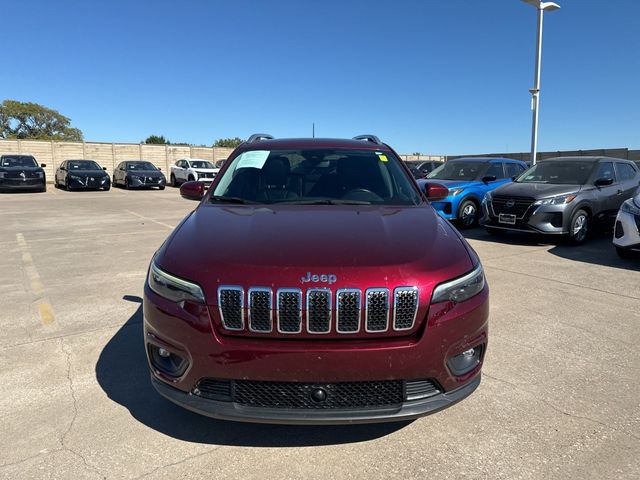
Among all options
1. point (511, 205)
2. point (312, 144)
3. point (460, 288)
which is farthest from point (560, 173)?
point (460, 288)

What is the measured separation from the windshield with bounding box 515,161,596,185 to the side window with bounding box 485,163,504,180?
1730 millimetres

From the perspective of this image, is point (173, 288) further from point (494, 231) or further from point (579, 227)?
point (494, 231)

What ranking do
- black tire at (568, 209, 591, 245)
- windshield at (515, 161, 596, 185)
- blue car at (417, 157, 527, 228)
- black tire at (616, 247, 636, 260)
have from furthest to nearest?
blue car at (417, 157, 527, 228)
windshield at (515, 161, 596, 185)
black tire at (568, 209, 591, 245)
black tire at (616, 247, 636, 260)

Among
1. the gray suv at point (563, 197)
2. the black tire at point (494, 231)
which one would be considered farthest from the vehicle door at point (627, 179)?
the black tire at point (494, 231)

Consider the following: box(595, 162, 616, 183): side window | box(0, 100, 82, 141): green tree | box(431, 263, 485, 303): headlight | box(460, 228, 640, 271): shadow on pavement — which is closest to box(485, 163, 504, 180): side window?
box(460, 228, 640, 271): shadow on pavement

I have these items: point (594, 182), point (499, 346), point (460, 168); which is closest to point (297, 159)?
point (499, 346)

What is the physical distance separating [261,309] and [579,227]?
8259 millimetres

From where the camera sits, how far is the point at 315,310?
2.15 m

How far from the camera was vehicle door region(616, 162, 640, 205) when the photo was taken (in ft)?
31.1

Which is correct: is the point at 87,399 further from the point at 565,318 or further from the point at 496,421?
the point at 565,318

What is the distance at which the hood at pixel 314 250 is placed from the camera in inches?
86.6

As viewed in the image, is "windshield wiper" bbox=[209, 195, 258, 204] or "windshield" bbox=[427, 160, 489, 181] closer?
"windshield wiper" bbox=[209, 195, 258, 204]

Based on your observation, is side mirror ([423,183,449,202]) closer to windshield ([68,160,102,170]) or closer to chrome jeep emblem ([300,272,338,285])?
chrome jeep emblem ([300,272,338,285])

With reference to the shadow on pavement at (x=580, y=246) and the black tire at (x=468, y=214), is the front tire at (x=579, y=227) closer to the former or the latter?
the shadow on pavement at (x=580, y=246)
